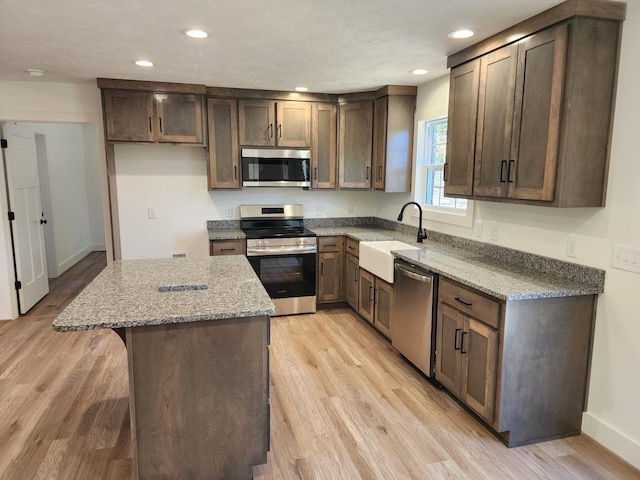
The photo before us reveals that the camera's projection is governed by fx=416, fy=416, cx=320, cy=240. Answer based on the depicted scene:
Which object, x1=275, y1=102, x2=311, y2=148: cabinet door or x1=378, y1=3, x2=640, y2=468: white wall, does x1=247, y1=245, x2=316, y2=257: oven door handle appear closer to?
x1=275, y1=102, x2=311, y2=148: cabinet door

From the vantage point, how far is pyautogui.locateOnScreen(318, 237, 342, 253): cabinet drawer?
4453 millimetres

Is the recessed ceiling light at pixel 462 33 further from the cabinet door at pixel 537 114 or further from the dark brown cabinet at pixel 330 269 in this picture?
the dark brown cabinet at pixel 330 269

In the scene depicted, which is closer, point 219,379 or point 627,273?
point 219,379

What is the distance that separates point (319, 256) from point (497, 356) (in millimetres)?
2439

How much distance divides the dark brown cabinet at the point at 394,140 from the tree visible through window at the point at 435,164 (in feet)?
0.65

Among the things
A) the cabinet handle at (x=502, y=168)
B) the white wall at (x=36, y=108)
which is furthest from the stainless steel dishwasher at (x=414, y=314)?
the white wall at (x=36, y=108)

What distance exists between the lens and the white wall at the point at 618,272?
2.12m

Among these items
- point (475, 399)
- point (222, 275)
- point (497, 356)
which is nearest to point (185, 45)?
point (222, 275)

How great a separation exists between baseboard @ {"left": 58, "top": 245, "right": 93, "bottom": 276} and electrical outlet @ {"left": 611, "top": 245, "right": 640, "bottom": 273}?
6.74 meters

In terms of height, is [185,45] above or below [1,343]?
above

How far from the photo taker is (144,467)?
6.22ft

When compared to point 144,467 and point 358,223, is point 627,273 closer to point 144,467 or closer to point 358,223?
point 144,467

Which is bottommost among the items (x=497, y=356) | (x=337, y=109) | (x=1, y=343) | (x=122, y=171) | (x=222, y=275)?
(x=1, y=343)

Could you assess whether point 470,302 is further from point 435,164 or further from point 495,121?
point 435,164
